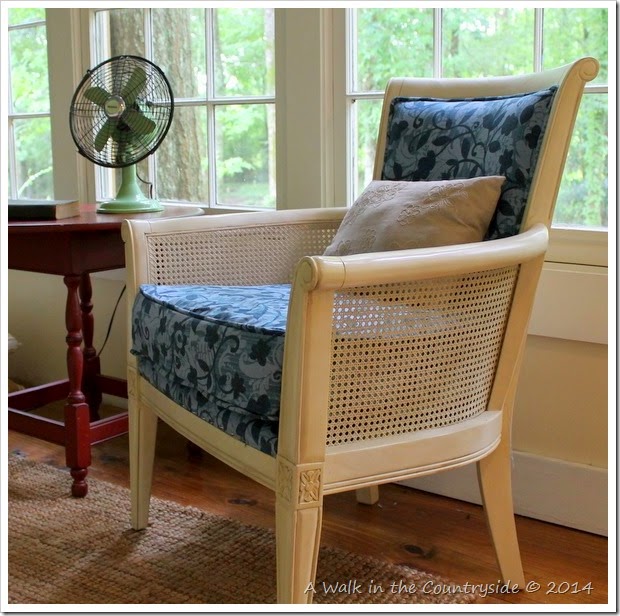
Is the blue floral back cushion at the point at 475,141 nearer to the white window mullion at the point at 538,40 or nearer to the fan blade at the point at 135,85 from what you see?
the white window mullion at the point at 538,40

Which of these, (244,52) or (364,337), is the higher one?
(244,52)

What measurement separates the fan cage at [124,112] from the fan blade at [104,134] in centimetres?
1

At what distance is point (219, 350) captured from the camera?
1410 millimetres

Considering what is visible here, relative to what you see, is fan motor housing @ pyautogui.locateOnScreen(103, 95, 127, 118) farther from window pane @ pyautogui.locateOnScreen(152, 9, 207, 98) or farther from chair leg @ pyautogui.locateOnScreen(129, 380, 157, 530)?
chair leg @ pyautogui.locateOnScreen(129, 380, 157, 530)

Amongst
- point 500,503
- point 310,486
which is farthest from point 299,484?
point 500,503

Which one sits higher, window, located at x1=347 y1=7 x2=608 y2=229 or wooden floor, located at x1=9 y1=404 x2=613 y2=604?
window, located at x1=347 y1=7 x2=608 y2=229

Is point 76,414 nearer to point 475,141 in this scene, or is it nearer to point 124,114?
point 124,114

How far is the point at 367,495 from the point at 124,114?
41.3 inches

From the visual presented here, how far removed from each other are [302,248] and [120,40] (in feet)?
3.79

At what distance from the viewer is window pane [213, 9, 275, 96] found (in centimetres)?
234

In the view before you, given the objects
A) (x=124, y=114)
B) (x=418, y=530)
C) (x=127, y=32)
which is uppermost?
(x=127, y=32)

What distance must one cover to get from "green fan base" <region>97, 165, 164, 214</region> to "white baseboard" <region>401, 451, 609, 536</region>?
97cm

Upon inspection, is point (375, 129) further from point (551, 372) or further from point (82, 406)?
point (82, 406)

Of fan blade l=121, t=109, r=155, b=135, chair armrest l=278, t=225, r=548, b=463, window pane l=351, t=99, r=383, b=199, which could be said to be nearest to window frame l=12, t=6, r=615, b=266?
window pane l=351, t=99, r=383, b=199
